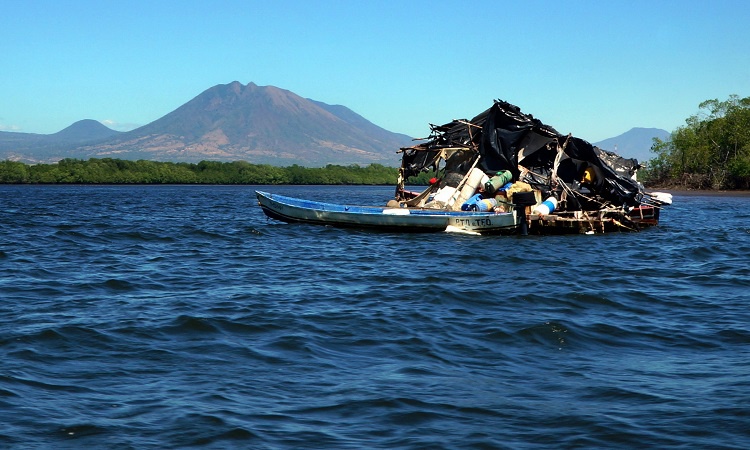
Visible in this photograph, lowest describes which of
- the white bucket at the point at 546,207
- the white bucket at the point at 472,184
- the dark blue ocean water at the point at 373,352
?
the dark blue ocean water at the point at 373,352

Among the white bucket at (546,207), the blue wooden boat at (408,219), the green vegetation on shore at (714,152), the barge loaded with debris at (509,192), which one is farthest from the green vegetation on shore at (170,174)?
the white bucket at (546,207)

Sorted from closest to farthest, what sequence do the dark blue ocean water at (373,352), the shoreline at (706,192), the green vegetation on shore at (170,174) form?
1. the dark blue ocean water at (373,352)
2. the shoreline at (706,192)
3. the green vegetation on shore at (170,174)

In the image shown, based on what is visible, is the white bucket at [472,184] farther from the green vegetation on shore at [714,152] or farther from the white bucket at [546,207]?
the green vegetation on shore at [714,152]

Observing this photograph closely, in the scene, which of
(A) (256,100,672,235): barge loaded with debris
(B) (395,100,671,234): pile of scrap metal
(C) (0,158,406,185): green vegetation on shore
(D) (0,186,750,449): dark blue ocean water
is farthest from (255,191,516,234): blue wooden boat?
(C) (0,158,406,185): green vegetation on shore

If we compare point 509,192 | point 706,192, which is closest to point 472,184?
point 509,192

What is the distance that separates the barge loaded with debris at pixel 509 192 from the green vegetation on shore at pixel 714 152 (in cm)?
6031

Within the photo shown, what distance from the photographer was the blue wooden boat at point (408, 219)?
102 feet

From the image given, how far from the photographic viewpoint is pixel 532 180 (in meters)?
33.6

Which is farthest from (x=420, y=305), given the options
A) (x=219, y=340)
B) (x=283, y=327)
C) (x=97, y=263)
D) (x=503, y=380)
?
(x=97, y=263)

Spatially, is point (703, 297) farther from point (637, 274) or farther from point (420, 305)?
point (420, 305)

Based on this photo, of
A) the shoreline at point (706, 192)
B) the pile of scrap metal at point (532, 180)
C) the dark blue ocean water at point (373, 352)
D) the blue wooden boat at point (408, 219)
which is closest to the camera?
the dark blue ocean water at point (373, 352)

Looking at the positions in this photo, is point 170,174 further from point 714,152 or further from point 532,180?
point 532,180

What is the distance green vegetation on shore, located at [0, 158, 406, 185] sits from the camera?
13388 centimetres

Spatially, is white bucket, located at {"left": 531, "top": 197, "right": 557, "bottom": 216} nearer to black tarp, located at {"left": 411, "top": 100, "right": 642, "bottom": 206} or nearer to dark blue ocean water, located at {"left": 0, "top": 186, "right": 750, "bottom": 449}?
black tarp, located at {"left": 411, "top": 100, "right": 642, "bottom": 206}
